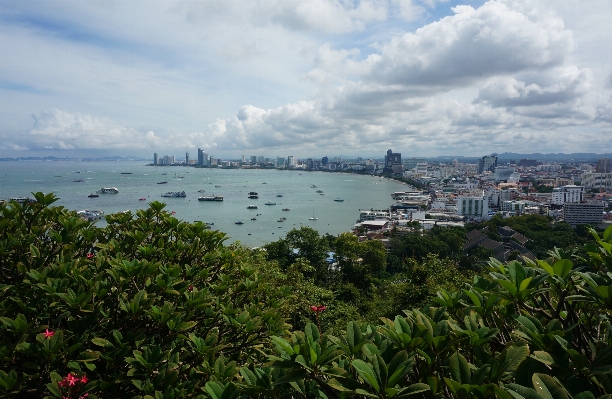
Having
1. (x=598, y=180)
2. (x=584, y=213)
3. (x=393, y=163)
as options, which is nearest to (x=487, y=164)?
(x=393, y=163)

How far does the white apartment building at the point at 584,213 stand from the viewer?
26.5 metres

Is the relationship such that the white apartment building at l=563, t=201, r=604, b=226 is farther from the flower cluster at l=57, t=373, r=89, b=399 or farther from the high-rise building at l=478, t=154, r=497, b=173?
the high-rise building at l=478, t=154, r=497, b=173

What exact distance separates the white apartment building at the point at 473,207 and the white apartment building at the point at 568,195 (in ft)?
29.9

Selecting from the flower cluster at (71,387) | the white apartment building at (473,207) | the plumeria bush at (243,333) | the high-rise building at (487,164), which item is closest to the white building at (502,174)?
the high-rise building at (487,164)

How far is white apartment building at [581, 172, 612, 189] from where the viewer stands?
4981 centimetres

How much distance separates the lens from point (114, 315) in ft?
5.00

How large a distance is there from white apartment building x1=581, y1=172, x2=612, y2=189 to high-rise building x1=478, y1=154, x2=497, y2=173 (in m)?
A: 34.3

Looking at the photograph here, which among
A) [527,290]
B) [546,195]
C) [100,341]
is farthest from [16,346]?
[546,195]

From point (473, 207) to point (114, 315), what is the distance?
3627 cm

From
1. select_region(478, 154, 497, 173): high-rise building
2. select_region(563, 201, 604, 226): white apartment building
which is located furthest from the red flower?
select_region(478, 154, 497, 173): high-rise building

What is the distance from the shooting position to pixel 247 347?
Result: 60.7 inches

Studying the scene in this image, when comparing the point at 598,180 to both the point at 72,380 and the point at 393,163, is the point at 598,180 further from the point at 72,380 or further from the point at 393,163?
the point at 72,380

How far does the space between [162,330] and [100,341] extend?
223 mm

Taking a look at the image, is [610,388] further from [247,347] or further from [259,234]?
[259,234]
